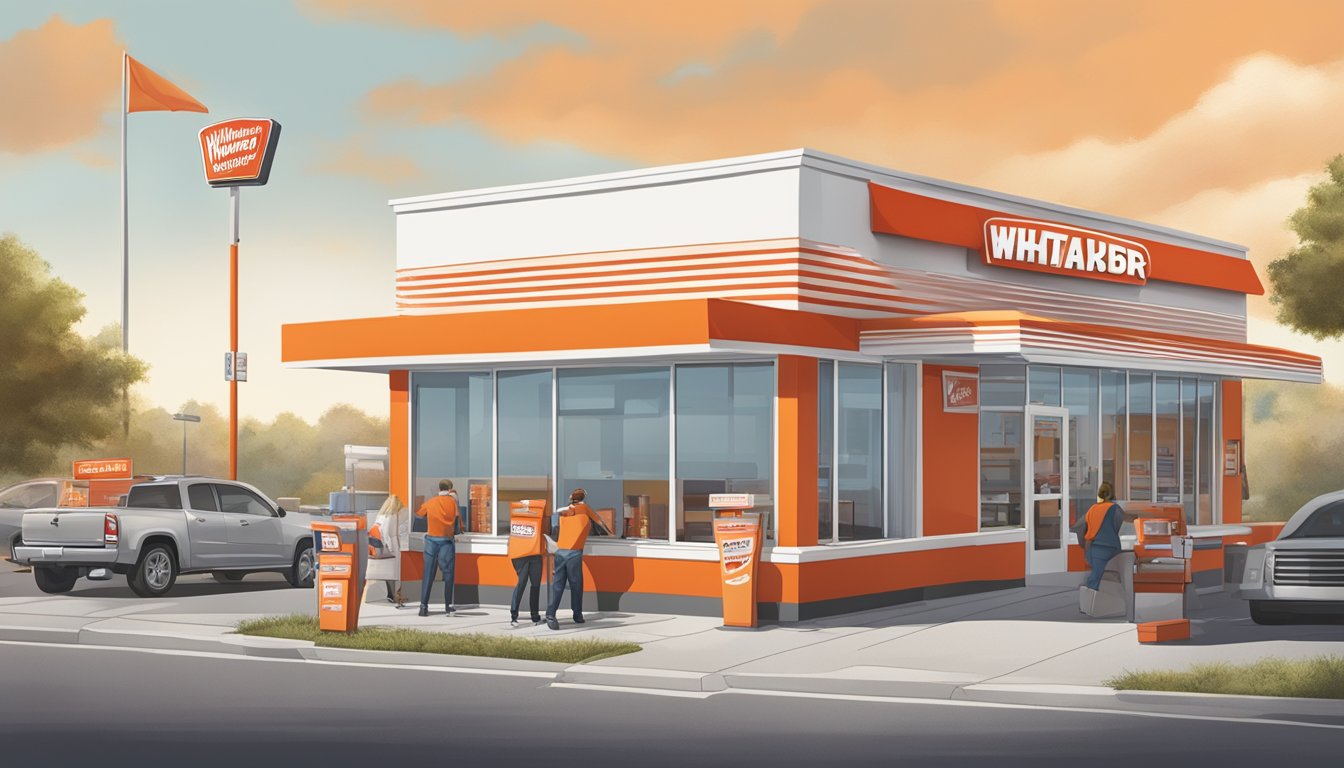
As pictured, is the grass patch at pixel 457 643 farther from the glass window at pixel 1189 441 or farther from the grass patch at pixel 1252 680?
the glass window at pixel 1189 441

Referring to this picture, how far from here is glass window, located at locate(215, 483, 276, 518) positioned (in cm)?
2536

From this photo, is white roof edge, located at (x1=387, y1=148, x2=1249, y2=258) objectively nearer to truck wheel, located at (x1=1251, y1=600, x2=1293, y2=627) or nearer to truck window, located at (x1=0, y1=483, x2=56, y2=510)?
truck wheel, located at (x1=1251, y1=600, x2=1293, y2=627)

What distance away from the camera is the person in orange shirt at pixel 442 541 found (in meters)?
20.4

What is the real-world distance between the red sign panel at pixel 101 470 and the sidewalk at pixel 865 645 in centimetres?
474

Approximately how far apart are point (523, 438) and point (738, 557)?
4320 millimetres

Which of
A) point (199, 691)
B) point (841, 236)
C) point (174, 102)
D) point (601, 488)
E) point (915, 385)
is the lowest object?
point (199, 691)

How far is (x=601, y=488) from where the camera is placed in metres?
21.2

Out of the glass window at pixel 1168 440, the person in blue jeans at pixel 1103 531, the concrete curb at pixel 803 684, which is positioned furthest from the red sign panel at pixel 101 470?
the glass window at pixel 1168 440

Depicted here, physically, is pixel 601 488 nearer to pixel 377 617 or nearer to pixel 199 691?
pixel 377 617

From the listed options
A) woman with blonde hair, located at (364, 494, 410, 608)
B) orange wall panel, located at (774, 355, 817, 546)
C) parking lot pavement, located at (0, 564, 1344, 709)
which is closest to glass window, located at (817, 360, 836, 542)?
orange wall panel, located at (774, 355, 817, 546)

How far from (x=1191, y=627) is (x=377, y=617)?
32.3ft

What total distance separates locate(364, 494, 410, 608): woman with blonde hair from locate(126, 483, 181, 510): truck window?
401 centimetres

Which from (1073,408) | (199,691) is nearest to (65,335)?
(1073,408)

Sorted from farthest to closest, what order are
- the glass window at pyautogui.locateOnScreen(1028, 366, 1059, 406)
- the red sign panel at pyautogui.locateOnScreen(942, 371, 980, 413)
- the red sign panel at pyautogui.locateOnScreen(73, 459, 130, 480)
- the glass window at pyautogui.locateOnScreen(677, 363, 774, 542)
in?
the red sign panel at pyautogui.locateOnScreen(73, 459, 130, 480) → the glass window at pyautogui.locateOnScreen(1028, 366, 1059, 406) → the red sign panel at pyautogui.locateOnScreen(942, 371, 980, 413) → the glass window at pyautogui.locateOnScreen(677, 363, 774, 542)
